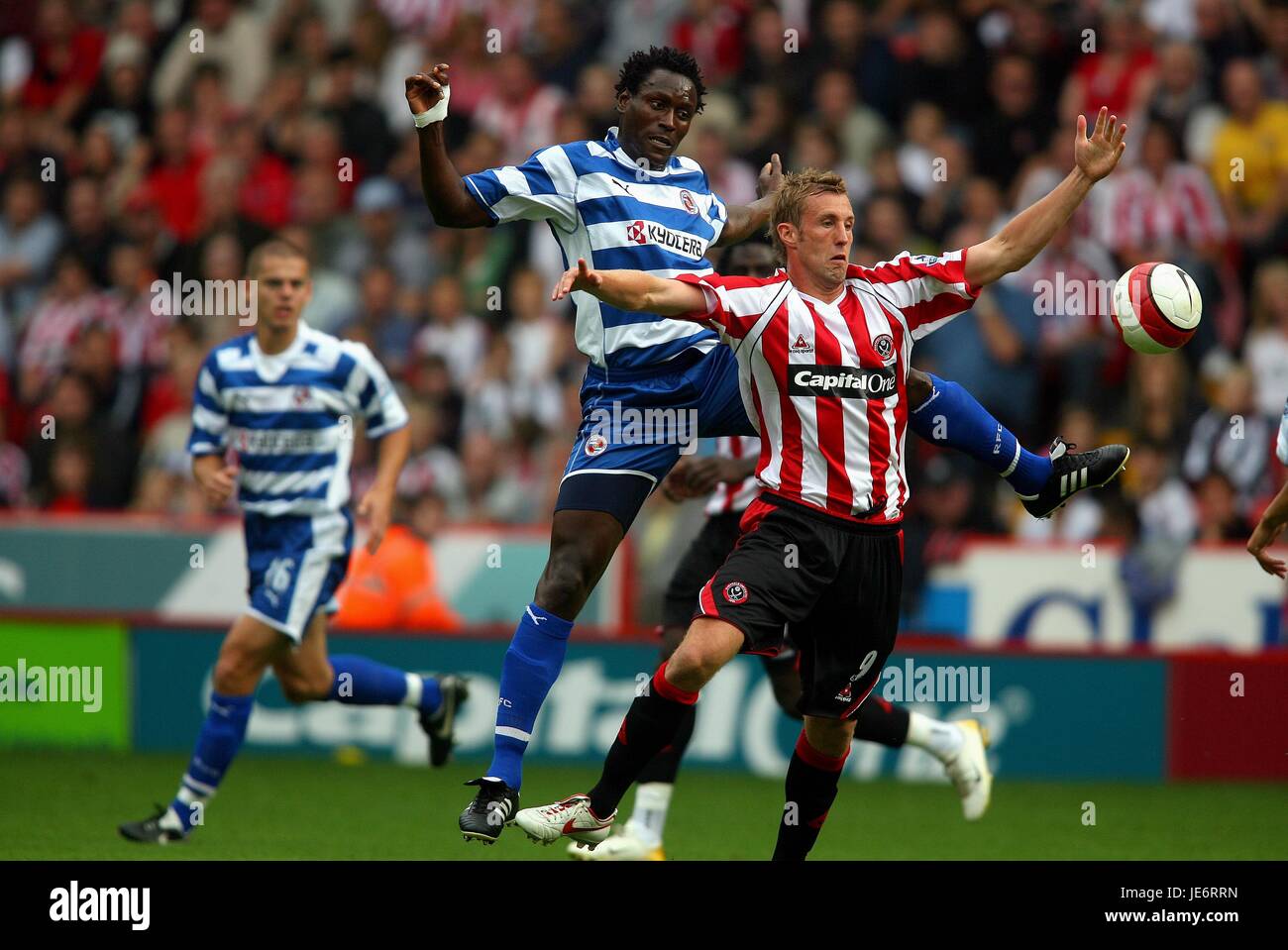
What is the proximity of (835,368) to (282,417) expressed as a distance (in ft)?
10.5

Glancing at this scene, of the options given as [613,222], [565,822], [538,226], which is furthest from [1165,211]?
[565,822]

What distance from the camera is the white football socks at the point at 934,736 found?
847 centimetres

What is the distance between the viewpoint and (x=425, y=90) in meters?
6.48

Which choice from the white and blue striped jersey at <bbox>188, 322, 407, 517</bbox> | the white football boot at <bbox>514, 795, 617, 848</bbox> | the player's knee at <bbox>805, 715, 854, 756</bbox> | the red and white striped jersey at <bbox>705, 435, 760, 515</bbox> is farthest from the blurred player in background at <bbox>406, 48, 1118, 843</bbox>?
the white and blue striped jersey at <bbox>188, 322, 407, 517</bbox>

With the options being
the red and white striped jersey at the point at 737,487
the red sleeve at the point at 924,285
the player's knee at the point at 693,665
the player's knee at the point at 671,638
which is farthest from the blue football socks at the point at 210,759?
the red sleeve at the point at 924,285

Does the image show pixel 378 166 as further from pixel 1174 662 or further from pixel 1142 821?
pixel 1142 821

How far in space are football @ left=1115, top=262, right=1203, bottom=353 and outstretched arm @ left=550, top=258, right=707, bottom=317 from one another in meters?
1.59

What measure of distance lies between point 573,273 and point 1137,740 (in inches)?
256

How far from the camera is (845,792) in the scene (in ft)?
34.0

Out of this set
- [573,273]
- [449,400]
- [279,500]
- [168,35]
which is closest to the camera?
[573,273]

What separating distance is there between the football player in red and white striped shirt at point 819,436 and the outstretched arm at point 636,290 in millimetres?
11

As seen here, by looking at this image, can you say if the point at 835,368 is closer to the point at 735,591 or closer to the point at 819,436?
the point at 819,436

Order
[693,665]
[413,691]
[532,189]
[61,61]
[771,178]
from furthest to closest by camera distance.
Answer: [61,61], [413,691], [771,178], [532,189], [693,665]
